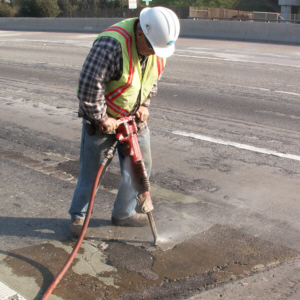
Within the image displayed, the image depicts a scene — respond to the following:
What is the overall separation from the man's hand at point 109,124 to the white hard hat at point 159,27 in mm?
564

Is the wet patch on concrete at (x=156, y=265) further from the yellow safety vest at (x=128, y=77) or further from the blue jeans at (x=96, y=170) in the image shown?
the yellow safety vest at (x=128, y=77)

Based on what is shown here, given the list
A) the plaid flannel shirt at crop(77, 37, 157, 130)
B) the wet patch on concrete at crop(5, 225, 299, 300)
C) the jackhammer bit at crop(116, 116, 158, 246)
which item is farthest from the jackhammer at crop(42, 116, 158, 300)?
the wet patch on concrete at crop(5, 225, 299, 300)

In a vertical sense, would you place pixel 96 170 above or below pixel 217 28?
below

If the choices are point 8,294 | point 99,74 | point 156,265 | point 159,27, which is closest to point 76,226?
point 156,265

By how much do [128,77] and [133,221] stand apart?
1.32 m

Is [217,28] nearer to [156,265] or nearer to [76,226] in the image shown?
[76,226]

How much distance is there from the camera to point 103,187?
14.9ft

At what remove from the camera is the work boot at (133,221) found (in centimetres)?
367

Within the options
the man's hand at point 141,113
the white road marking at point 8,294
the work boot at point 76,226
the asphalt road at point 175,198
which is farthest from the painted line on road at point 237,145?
the white road marking at point 8,294

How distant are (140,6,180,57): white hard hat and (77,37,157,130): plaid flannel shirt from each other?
0.64ft

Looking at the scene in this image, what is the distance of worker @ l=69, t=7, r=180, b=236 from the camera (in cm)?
283

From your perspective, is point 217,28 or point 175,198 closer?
point 175,198

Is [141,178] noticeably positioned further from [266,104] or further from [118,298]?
[266,104]

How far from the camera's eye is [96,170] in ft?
11.0
